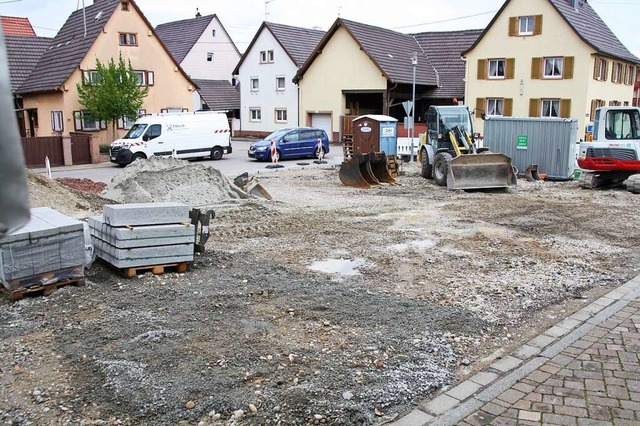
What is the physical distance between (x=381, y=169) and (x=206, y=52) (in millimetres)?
40427

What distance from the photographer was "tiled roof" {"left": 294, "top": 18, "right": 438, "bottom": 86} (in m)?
42.9

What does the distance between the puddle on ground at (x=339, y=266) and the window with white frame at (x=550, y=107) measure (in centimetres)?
3252

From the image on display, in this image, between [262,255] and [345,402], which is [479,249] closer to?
[262,255]

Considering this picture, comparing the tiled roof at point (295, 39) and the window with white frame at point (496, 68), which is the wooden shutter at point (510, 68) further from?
the tiled roof at point (295, 39)

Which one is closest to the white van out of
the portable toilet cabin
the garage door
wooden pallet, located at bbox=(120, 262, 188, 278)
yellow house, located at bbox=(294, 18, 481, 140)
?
the portable toilet cabin

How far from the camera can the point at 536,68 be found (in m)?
38.6

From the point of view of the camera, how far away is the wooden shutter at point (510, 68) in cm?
3947

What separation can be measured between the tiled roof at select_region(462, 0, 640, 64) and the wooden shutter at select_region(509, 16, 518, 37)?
2.96 feet

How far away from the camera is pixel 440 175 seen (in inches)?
764

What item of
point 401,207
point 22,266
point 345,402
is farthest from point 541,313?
point 401,207

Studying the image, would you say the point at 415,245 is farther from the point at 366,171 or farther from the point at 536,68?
the point at 536,68

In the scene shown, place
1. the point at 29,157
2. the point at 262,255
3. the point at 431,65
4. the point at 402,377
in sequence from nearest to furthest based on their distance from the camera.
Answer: the point at 402,377, the point at 262,255, the point at 29,157, the point at 431,65

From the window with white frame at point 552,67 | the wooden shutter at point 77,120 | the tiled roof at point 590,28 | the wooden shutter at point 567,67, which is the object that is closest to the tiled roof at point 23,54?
the wooden shutter at point 77,120

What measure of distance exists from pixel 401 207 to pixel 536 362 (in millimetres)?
9437
